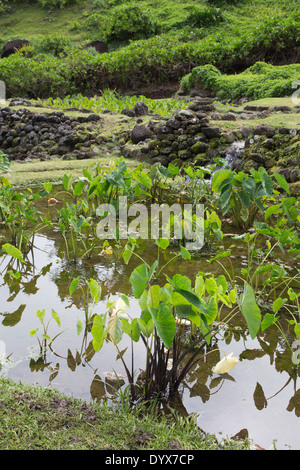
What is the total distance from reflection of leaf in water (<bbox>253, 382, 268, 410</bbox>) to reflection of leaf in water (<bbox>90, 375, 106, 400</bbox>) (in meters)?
0.67

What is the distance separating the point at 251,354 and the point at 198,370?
332 millimetres

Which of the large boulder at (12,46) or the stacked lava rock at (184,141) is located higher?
the large boulder at (12,46)

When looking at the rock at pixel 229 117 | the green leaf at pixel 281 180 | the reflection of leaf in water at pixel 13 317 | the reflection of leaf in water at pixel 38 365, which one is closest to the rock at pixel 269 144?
the rock at pixel 229 117

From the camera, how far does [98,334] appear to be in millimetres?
1898

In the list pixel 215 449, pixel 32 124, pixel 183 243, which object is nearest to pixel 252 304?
pixel 215 449

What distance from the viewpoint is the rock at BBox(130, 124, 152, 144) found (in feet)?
25.8

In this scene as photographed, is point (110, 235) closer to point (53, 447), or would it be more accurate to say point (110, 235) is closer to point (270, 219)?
point (270, 219)

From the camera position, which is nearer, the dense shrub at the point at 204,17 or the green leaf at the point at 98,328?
the green leaf at the point at 98,328

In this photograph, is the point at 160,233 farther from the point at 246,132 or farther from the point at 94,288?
the point at 246,132

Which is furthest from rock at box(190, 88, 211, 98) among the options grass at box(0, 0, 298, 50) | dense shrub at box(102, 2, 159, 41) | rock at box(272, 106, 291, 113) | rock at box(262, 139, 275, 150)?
dense shrub at box(102, 2, 159, 41)

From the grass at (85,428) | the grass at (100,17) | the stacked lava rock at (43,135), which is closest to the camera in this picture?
the grass at (85,428)

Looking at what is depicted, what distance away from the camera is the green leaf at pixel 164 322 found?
171 cm

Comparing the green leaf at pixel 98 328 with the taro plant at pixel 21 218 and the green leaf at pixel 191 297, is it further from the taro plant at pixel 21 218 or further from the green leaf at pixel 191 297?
the taro plant at pixel 21 218

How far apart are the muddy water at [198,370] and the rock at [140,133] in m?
5.03
